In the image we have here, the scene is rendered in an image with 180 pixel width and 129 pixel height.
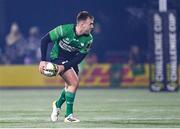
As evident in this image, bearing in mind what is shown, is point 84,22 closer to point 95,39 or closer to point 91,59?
point 91,59

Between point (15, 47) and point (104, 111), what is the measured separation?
1195 cm

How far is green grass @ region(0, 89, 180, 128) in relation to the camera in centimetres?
1218

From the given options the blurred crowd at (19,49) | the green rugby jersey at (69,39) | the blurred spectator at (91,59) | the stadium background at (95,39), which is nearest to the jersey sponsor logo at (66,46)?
the green rugby jersey at (69,39)

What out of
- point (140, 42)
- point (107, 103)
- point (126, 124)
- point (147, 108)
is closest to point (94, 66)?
point (140, 42)

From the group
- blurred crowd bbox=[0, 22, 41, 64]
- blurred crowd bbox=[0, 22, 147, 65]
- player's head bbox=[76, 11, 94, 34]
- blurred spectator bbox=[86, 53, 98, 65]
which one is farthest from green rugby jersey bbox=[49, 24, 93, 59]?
blurred crowd bbox=[0, 22, 41, 64]

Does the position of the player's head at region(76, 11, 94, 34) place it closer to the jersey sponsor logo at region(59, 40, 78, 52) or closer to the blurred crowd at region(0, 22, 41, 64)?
the jersey sponsor logo at region(59, 40, 78, 52)

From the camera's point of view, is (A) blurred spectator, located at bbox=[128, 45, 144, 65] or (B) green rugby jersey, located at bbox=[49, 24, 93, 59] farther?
(A) blurred spectator, located at bbox=[128, 45, 144, 65]

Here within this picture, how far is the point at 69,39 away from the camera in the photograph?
12414mm

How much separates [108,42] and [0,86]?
4.00 meters

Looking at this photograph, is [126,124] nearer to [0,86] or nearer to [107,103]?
[107,103]

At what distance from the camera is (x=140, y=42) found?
27.5 metres

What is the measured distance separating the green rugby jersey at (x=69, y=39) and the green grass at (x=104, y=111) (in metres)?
1.14

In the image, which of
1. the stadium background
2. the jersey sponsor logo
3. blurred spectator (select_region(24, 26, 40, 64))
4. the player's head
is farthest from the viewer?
blurred spectator (select_region(24, 26, 40, 64))

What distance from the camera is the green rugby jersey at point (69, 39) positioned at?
12359 mm
